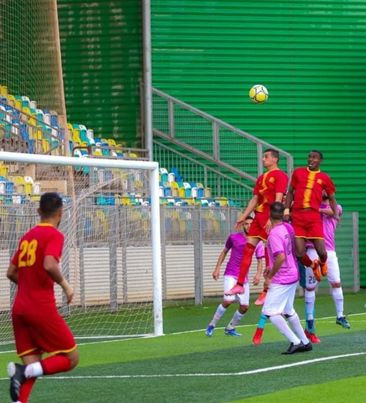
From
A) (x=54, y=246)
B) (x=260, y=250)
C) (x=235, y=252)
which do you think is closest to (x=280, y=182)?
(x=235, y=252)

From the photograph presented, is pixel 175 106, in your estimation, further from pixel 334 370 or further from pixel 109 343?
pixel 334 370

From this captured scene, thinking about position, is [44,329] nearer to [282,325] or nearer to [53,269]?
[53,269]

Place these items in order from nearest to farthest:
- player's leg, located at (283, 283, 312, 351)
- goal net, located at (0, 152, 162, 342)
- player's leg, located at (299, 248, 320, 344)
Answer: player's leg, located at (283, 283, 312, 351)
player's leg, located at (299, 248, 320, 344)
goal net, located at (0, 152, 162, 342)

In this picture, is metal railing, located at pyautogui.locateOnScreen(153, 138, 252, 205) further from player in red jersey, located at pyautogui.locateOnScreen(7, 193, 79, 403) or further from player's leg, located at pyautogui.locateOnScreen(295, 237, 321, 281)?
player in red jersey, located at pyautogui.locateOnScreen(7, 193, 79, 403)

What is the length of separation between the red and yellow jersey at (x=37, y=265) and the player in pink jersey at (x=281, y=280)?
173 inches

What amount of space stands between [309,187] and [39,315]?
7.81 m

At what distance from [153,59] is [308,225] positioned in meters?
13.5

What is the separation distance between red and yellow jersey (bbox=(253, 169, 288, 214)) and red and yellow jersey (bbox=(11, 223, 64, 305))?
274 inches

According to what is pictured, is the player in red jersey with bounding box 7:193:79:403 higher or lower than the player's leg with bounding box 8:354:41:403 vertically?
higher

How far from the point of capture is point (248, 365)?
41.0 feet

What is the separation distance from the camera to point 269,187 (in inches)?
636

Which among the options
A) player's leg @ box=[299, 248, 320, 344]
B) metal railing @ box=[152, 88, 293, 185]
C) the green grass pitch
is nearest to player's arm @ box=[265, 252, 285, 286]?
the green grass pitch

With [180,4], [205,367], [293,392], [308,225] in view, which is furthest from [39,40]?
[293,392]

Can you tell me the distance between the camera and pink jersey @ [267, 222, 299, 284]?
13391 mm
